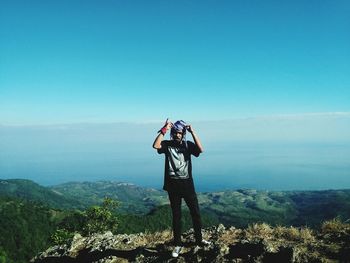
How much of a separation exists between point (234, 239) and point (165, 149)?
12.3 feet

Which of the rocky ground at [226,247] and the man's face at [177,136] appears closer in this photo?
the rocky ground at [226,247]

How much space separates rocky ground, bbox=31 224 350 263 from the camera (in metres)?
8.47

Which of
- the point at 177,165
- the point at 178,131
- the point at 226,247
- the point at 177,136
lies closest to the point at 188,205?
the point at 177,165

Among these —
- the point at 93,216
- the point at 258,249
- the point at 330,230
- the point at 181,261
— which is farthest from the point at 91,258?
the point at 93,216

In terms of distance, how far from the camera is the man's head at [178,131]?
365 inches

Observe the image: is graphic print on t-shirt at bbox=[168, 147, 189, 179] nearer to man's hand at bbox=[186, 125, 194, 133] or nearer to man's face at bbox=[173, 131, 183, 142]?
man's face at bbox=[173, 131, 183, 142]

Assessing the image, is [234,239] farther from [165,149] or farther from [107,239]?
[107,239]

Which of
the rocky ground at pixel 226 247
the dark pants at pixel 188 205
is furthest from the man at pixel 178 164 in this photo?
the rocky ground at pixel 226 247

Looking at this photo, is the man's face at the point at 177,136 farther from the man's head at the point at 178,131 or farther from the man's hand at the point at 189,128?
the man's hand at the point at 189,128

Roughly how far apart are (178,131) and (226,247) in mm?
3402

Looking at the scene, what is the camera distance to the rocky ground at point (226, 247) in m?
8.47

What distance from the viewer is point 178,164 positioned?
30.0 ft

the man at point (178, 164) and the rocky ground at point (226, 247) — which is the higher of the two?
the man at point (178, 164)

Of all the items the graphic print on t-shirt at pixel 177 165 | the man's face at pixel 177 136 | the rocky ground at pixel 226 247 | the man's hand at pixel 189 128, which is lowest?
the rocky ground at pixel 226 247
